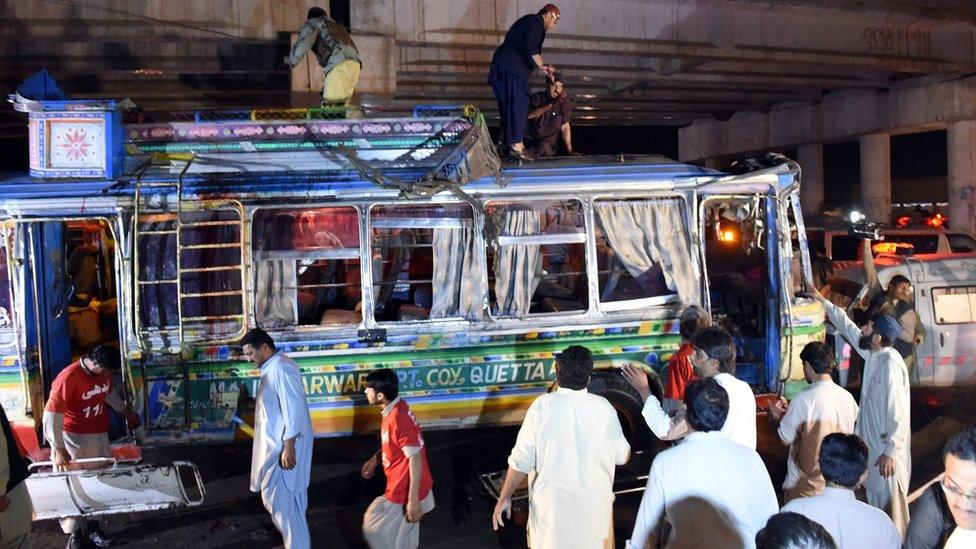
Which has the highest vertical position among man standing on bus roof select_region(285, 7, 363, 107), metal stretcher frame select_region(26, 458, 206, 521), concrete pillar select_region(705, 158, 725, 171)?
concrete pillar select_region(705, 158, 725, 171)

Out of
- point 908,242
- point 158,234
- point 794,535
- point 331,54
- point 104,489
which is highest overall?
point 331,54

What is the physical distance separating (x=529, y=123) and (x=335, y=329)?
437cm

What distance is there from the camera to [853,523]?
11.1 feet

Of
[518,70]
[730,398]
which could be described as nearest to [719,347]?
[730,398]

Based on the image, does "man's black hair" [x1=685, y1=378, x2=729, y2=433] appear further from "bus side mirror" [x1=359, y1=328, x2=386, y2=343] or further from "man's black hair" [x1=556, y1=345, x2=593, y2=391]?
"bus side mirror" [x1=359, y1=328, x2=386, y2=343]

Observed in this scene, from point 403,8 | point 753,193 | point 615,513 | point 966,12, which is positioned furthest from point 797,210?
point 966,12

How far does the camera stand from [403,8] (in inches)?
592

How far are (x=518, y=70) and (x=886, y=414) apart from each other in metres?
5.64

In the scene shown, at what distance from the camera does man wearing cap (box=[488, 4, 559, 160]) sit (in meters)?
9.34

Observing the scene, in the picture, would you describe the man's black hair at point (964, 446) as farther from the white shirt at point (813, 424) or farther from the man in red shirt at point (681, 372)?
the man in red shirt at point (681, 372)

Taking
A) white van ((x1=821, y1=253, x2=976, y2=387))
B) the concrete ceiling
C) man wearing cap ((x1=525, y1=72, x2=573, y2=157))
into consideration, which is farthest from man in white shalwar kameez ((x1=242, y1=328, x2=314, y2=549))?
the concrete ceiling

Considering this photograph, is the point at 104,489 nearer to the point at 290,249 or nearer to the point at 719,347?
the point at 290,249

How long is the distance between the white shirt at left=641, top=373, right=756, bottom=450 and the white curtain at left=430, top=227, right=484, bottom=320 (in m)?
3.17

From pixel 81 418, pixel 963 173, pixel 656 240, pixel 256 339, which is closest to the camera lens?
pixel 256 339
